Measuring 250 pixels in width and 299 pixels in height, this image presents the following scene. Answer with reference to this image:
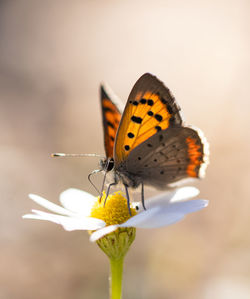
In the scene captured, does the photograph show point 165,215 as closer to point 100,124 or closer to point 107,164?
point 107,164

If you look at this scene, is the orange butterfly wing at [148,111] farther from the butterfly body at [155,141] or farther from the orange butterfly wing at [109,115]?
the orange butterfly wing at [109,115]

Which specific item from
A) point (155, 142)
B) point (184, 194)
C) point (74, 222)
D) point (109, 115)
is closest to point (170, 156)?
point (155, 142)

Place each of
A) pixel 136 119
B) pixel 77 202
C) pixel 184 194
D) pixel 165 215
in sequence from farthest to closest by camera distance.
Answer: pixel 77 202 → pixel 184 194 → pixel 136 119 → pixel 165 215

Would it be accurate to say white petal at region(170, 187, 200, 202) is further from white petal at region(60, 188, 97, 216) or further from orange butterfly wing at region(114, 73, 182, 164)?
white petal at region(60, 188, 97, 216)

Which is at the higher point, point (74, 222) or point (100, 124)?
point (100, 124)

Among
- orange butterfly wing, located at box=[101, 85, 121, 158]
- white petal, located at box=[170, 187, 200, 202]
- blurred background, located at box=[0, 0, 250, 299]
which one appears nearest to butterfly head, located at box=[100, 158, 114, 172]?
orange butterfly wing, located at box=[101, 85, 121, 158]
